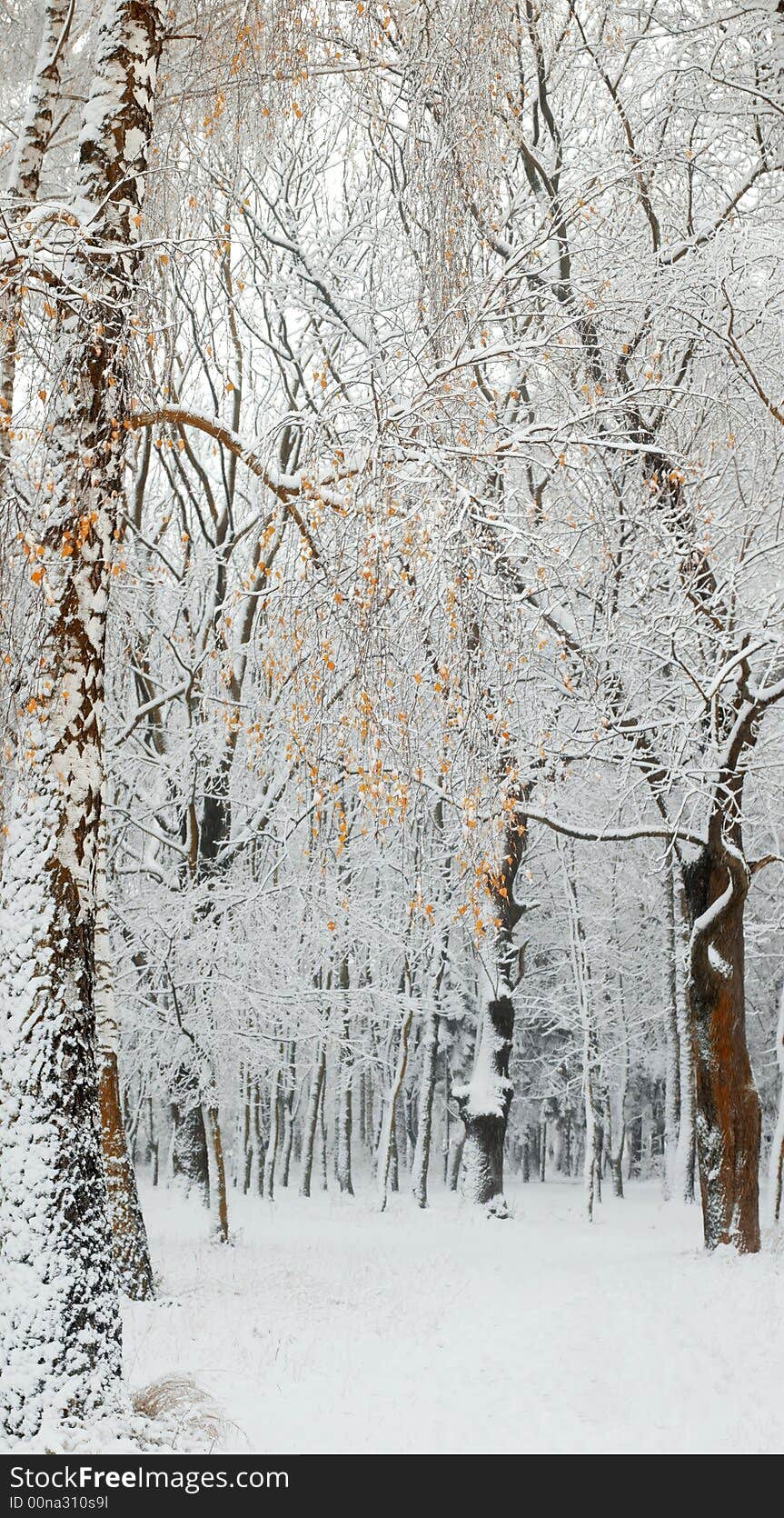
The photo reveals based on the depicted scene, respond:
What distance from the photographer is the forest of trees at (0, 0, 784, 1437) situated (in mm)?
5137

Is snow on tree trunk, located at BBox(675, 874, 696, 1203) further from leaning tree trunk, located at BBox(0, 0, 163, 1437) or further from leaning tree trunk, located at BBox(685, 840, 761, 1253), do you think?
leaning tree trunk, located at BBox(0, 0, 163, 1437)

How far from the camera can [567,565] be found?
24.8 feet

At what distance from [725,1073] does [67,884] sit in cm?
792

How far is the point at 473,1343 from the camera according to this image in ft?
27.3

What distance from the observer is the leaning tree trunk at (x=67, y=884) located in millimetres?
4797

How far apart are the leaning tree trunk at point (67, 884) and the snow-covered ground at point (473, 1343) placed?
3.56 feet

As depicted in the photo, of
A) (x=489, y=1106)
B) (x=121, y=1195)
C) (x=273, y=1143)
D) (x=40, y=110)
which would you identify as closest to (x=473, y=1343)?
(x=121, y=1195)

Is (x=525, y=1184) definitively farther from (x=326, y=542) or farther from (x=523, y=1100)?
(x=326, y=542)

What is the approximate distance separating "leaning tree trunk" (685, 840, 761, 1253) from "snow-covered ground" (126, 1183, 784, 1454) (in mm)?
424

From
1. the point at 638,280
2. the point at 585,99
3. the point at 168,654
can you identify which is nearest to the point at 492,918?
the point at 638,280

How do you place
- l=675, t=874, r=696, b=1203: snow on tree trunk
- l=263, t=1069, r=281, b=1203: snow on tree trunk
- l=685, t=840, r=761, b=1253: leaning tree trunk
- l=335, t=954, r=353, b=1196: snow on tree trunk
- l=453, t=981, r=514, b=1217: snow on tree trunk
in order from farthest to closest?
l=263, t=1069, r=281, b=1203: snow on tree trunk < l=335, t=954, r=353, b=1196: snow on tree trunk < l=675, t=874, r=696, b=1203: snow on tree trunk < l=453, t=981, r=514, b=1217: snow on tree trunk < l=685, t=840, r=761, b=1253: leaning tree trunk

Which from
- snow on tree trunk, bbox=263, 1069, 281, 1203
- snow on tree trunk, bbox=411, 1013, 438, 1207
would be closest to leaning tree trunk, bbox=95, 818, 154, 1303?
snow on tree trunk, bbox=411, 1013, 438, 1207

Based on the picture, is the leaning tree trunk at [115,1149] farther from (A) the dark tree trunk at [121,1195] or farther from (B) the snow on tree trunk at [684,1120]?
(B) the snow on tree trunk at [684,1120]

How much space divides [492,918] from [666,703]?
21.8 feet
